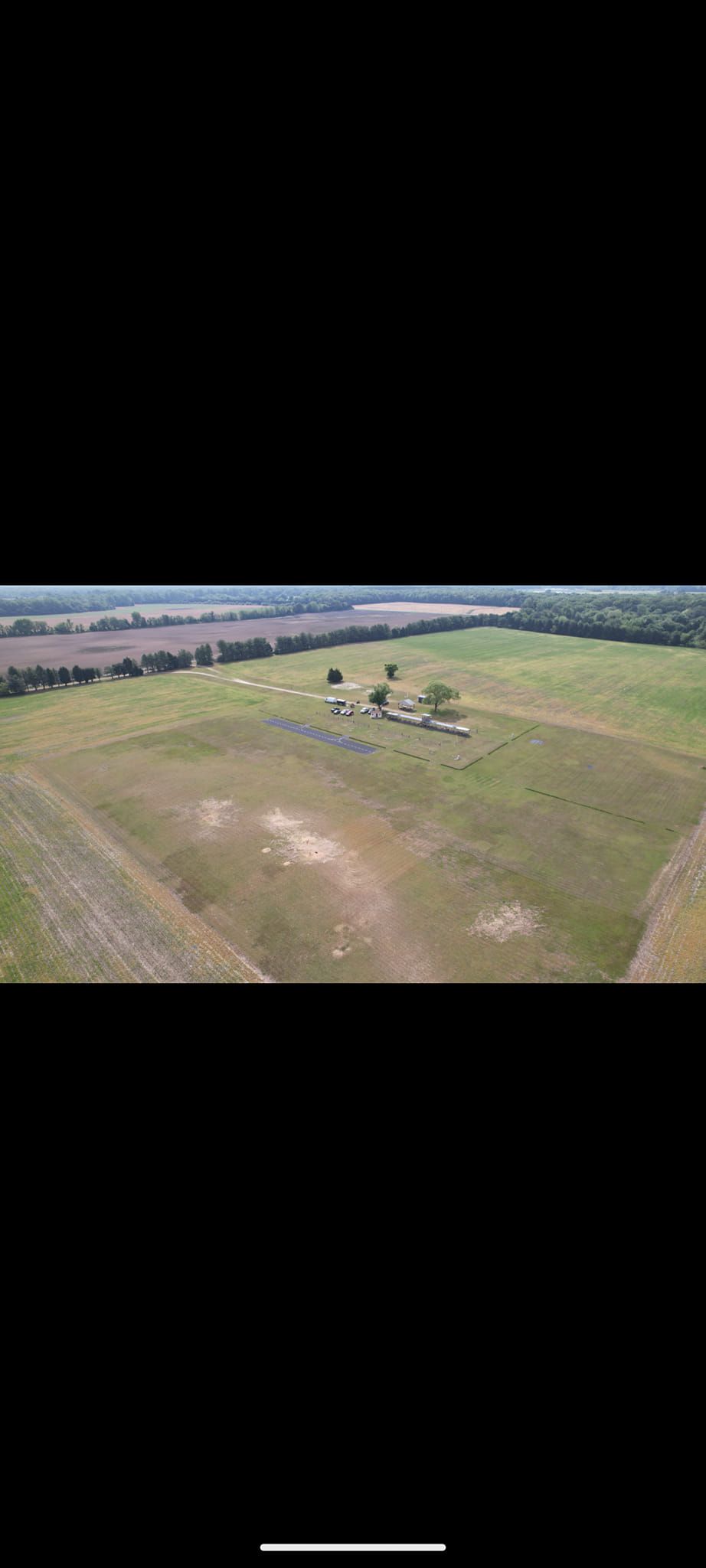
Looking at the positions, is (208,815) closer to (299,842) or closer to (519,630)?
(299,842)

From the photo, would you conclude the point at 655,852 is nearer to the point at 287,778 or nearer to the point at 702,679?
the point at 287,778

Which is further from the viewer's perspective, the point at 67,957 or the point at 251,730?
the point at 251,730

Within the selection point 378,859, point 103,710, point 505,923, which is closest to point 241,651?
point 103,710

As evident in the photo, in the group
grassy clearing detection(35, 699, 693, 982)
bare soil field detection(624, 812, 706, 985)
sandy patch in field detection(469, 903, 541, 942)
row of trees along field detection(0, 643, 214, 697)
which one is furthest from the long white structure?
row of trees along field detection(0, 643, 214, 697)

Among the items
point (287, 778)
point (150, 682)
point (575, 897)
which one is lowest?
point (575, 897)

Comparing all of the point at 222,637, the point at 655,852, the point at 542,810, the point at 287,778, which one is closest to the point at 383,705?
the point at 287,778
